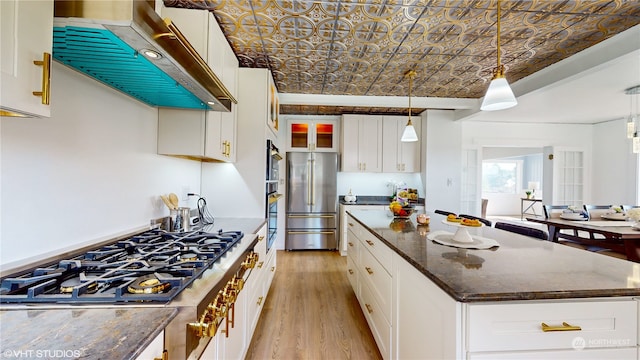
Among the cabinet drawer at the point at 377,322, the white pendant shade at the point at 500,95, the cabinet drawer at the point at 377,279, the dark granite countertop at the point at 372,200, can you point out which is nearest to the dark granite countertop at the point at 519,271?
the cabinet drawer at the point at 377,279

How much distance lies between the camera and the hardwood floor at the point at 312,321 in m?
1.88

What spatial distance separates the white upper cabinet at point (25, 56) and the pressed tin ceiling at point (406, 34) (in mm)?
1349

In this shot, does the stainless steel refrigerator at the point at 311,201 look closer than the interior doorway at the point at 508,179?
Yes

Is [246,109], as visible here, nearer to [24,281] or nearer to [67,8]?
[67,8]

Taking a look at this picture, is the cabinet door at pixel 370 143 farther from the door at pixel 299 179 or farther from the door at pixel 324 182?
the door at pixel 299 179

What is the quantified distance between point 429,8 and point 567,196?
5425mm

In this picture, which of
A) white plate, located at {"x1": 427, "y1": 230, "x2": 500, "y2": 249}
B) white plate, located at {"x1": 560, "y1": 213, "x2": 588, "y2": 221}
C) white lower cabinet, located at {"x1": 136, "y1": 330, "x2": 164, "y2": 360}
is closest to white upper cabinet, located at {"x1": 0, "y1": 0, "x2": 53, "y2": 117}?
white lower cabinet, located at {"x1": 136, "y1": 330, "x2": 164, "y2": 360}

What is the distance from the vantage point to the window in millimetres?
9445

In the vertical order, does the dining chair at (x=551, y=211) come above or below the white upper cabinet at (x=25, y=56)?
below

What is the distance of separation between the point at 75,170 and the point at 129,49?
27.5 inches

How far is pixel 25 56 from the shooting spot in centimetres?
69

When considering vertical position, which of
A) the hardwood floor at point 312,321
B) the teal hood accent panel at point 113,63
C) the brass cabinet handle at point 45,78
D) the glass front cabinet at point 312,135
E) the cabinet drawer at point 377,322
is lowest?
the hardwood floor at point 312,321

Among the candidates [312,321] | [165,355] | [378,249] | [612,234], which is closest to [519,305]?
[378,249]

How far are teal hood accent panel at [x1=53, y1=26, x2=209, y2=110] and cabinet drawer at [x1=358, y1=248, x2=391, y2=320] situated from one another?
1663mm
